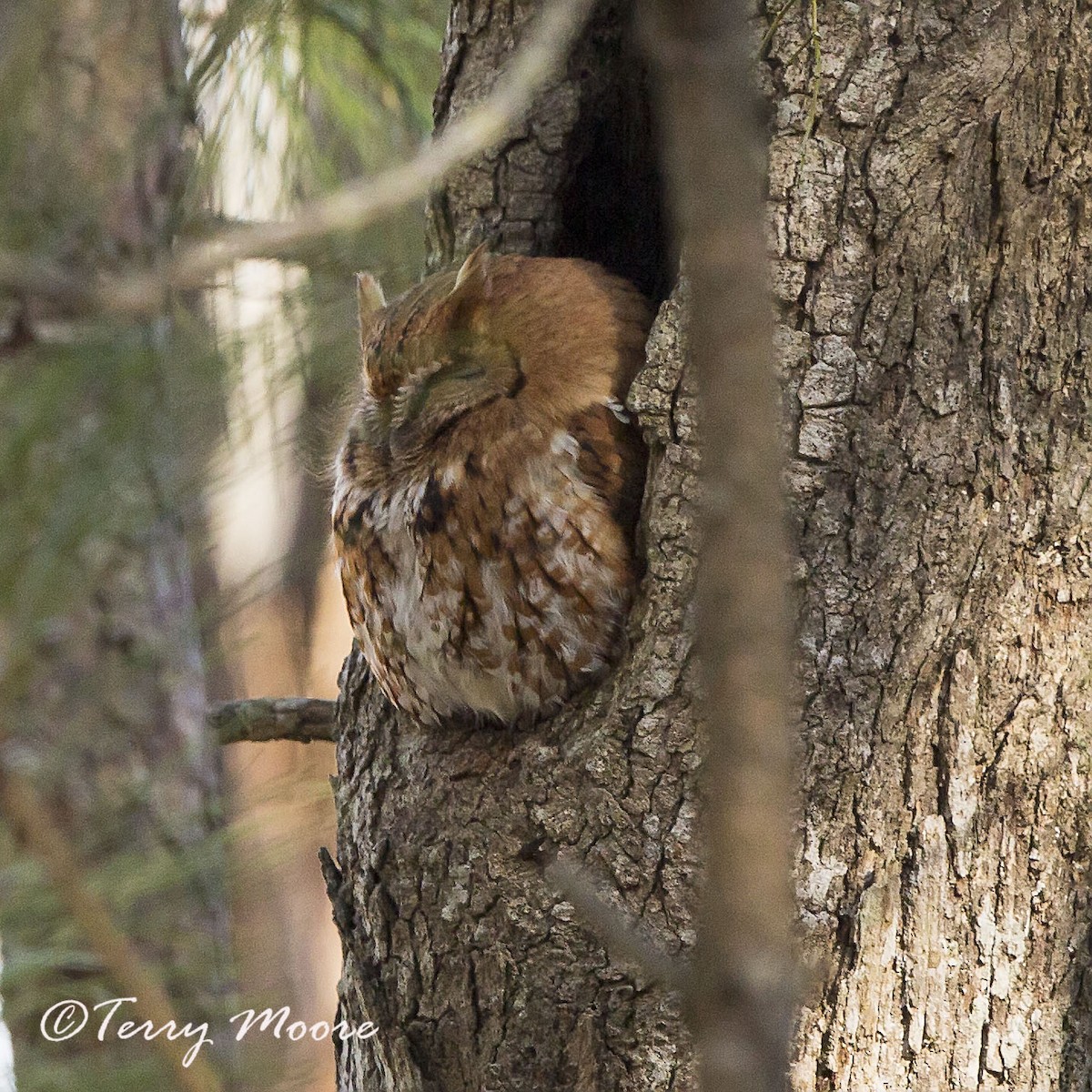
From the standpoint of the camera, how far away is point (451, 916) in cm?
164

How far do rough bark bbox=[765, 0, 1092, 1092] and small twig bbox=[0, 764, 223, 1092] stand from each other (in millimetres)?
753

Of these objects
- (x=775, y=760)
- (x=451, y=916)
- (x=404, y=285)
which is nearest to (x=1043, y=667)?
(x=451, y=916)

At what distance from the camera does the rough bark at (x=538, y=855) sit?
1.50 metres

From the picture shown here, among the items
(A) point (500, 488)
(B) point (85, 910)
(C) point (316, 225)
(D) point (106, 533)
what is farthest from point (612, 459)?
(D) point (106, 533)

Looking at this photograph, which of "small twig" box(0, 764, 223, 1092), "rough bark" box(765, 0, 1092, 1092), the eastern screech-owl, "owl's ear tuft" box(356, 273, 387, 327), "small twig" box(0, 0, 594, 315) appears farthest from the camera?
"owl's ear tuft" box(356, 273, 387, 327)

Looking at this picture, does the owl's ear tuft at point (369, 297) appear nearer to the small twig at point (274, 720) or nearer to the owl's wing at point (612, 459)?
the owl's wing at point (612, 459)

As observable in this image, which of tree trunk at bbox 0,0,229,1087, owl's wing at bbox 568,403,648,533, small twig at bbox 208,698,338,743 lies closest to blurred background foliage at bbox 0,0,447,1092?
tree trunk at bbox 0,0,229,1087

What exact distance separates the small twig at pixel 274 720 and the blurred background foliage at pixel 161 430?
161 mm

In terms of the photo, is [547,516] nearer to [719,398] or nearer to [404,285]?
[404,285]

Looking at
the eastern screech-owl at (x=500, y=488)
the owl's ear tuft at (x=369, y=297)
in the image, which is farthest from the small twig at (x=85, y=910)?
the owl's ear tuft at (x=369, y=297)

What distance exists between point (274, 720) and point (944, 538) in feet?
3.45

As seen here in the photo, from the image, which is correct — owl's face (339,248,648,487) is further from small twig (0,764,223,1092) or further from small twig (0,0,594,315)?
small twig (0,764,223,1092)

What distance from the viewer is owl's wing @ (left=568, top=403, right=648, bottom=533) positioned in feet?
5.39

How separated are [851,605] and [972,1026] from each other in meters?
0.48
